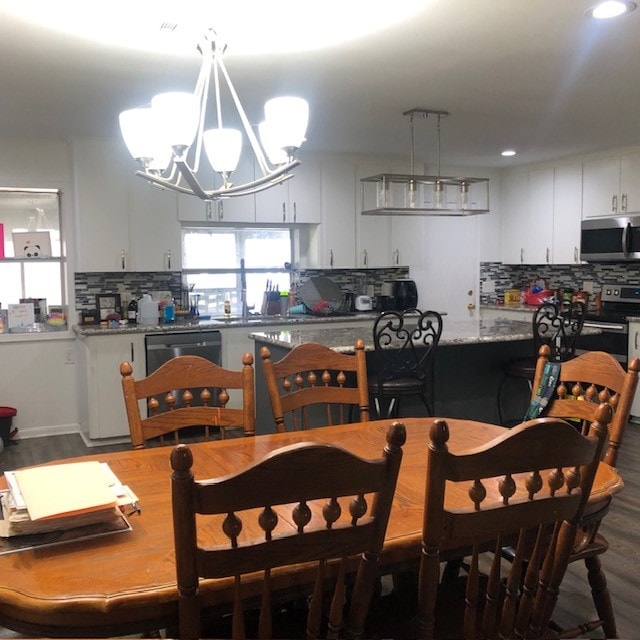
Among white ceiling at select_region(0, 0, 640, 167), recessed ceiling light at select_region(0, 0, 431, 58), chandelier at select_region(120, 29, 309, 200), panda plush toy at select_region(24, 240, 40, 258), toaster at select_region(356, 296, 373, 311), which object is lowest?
toaster at select_region(356, 296, 373, 311)

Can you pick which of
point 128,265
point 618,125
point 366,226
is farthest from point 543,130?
point 128,265

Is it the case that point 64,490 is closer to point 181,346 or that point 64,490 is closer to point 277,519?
point 277,519

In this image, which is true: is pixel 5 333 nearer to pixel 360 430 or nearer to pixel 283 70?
pixel 283 70

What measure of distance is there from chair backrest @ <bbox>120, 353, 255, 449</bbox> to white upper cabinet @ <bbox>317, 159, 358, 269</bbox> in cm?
365

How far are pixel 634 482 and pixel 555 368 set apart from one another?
1.98 m

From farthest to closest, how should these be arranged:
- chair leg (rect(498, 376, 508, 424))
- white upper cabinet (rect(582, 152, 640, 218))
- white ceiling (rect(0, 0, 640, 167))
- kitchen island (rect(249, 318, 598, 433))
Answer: white upper cabinet (rect(582, 152, 640, 218)) < chair leg (rect(498, 376, 508, 424)) < kitchen island (rect(249, 318, 598, 433)) < white ceiling (rect(0, 0, 640, 167))

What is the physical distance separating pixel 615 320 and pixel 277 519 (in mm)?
4876

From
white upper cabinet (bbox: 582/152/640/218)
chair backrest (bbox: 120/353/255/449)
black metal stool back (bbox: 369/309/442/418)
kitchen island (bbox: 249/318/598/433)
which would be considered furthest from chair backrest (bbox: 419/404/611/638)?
white upper cabinet (bbox: 582/152/640/218)

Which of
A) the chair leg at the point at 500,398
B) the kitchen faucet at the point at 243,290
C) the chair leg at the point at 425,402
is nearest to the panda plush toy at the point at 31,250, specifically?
the kitchen faucet at the point at 243,290

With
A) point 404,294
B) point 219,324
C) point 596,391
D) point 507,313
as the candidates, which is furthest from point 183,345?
point 596,391

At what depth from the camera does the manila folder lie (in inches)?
53.1

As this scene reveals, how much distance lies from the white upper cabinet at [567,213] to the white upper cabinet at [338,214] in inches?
77.6

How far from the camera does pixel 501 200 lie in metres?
6.84

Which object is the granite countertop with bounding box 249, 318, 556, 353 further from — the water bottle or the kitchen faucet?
the kitchen faucet
